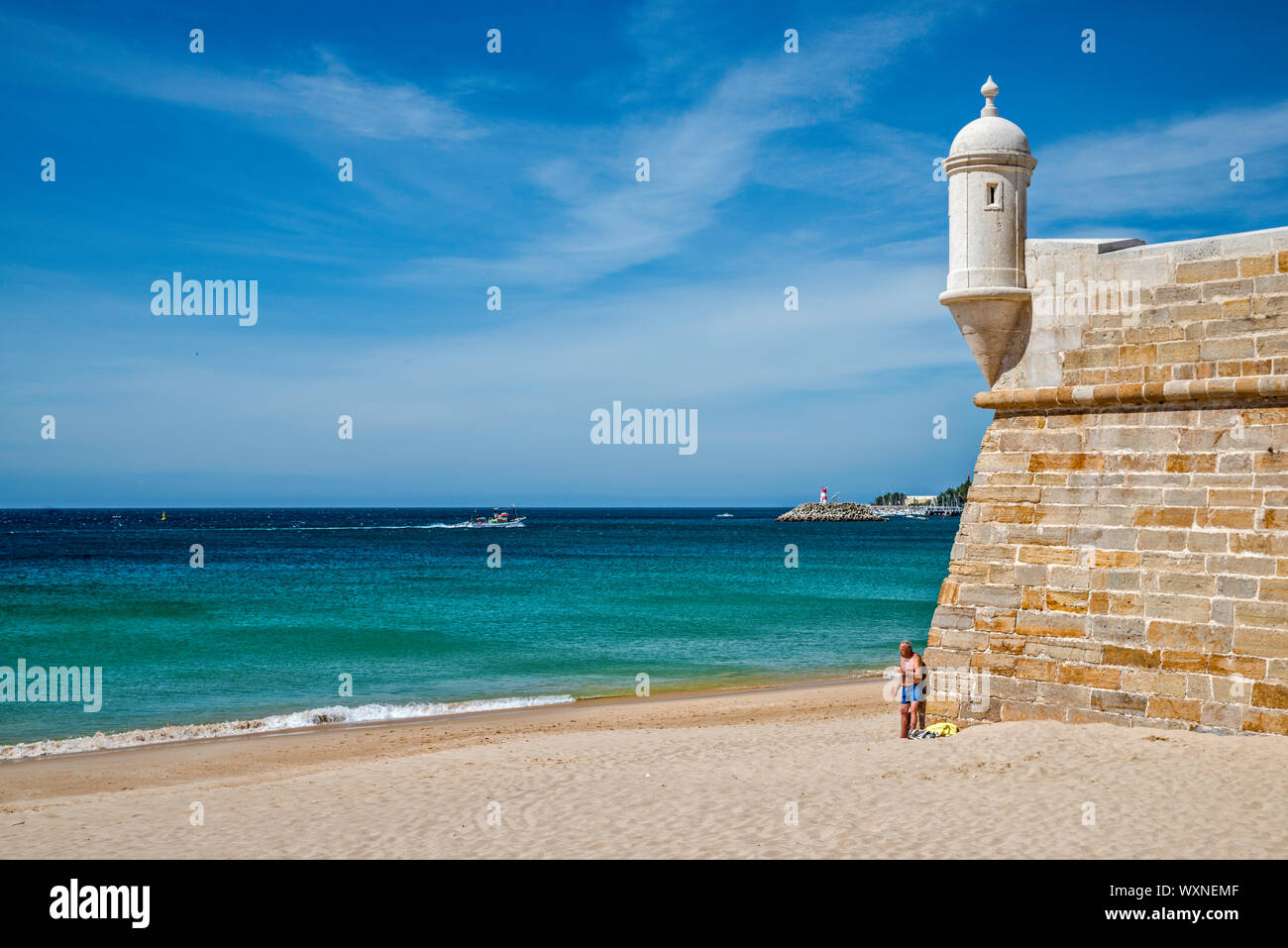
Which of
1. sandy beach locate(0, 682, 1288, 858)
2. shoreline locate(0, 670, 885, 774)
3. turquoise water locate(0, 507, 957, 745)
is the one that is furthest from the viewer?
turquoise water locate(0, 507, 957, 745)

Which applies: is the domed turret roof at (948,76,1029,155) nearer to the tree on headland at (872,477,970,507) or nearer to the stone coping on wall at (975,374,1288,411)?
the stone coping on wall at (975,374,1288,411)

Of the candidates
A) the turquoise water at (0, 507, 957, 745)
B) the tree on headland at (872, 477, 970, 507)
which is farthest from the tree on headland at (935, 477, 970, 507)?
the turquoise water at (0, 507, 957, 745)

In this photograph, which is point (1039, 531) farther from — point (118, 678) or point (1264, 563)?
point (118, 678)

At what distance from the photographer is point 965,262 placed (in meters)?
9.60

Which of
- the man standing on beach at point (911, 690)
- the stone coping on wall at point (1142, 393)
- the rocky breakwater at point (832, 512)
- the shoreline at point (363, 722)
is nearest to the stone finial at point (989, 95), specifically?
the stone coping on wall at point (1142, 393)

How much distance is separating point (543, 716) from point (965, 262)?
972cm

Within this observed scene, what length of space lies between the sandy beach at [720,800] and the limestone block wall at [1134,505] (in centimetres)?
45

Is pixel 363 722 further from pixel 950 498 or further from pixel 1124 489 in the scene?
pixel 950 498

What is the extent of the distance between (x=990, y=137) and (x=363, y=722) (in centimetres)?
1234

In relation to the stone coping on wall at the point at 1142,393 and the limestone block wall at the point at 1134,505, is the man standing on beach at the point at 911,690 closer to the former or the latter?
the limestone block wall at the point at 1134,505

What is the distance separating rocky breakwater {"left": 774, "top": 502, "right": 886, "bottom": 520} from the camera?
12356 cm

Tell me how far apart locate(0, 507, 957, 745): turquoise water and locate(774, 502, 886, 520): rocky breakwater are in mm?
67656

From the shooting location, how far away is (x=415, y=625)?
27.4m
